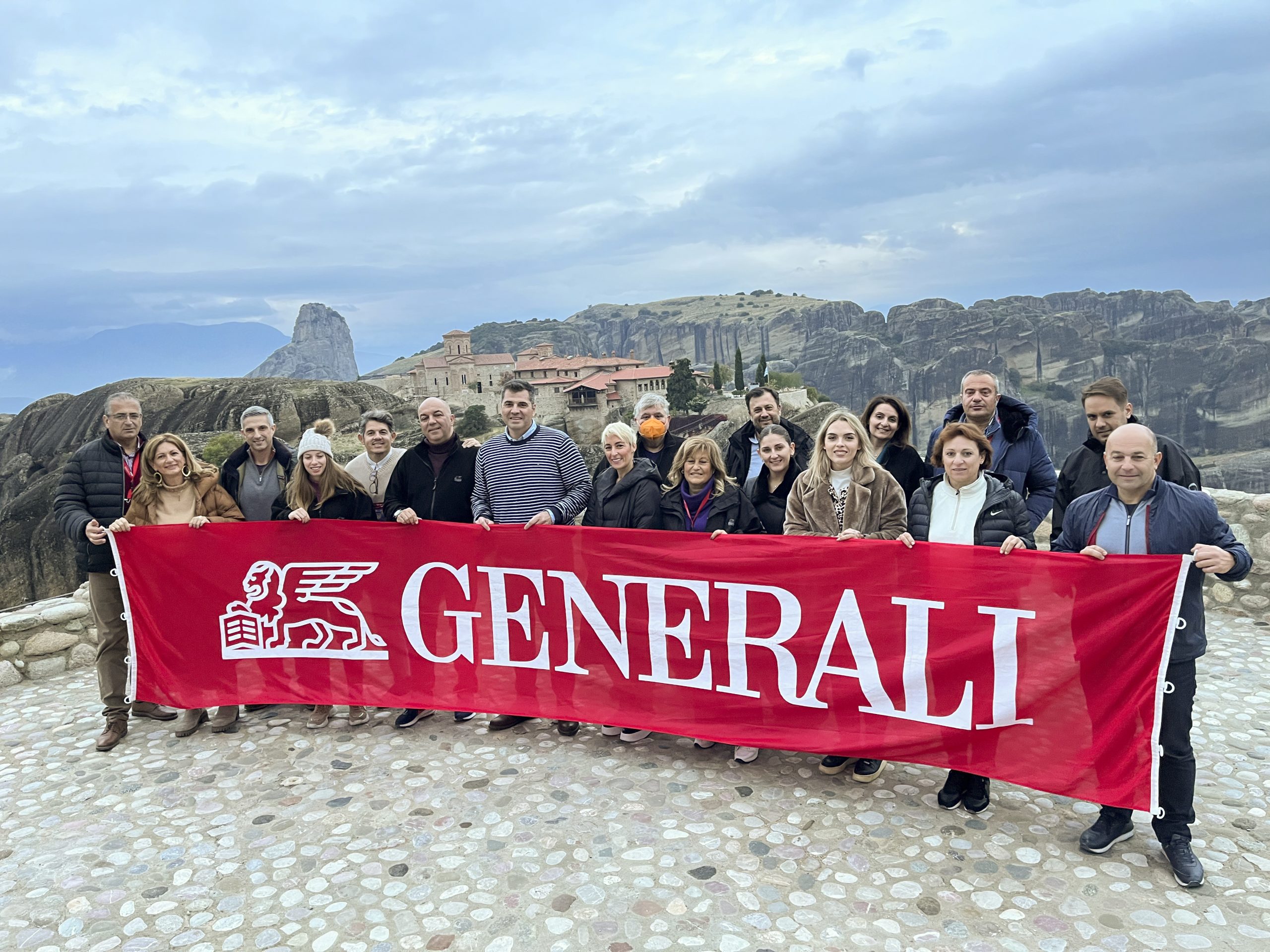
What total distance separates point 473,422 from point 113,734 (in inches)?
2296

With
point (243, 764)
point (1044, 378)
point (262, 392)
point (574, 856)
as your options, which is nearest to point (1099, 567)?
point (574, 856)

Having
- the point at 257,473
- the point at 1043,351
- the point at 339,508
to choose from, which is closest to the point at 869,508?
the point at 339,508

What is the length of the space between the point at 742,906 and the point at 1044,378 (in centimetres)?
14899

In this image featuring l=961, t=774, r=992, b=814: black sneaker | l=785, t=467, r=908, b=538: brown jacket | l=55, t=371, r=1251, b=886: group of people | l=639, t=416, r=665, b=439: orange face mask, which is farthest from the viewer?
l=639, t=416, r=665, b=439: orange face mask

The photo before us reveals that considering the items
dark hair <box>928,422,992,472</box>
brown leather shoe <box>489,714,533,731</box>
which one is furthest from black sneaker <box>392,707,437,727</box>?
dark hair <box>928,422,992,472</box>

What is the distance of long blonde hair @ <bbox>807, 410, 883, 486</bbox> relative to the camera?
395 centimetres

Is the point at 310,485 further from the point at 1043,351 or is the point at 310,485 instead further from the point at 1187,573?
the point at 1043,351

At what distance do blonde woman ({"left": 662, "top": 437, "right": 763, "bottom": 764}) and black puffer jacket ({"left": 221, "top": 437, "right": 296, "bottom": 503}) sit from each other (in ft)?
8.52

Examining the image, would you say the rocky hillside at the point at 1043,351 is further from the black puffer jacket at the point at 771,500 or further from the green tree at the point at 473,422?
the black puffer jacket at the point at 771,500

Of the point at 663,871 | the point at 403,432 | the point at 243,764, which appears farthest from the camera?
the point at 403,432

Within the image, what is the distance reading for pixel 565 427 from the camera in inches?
2635

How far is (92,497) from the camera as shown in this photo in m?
4.80

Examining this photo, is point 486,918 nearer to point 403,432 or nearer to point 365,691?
point 365,691

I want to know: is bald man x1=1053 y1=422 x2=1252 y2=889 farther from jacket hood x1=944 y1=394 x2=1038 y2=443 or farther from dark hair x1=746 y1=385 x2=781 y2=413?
dark hair x1=746 y1=385 x2=781 y2=413
